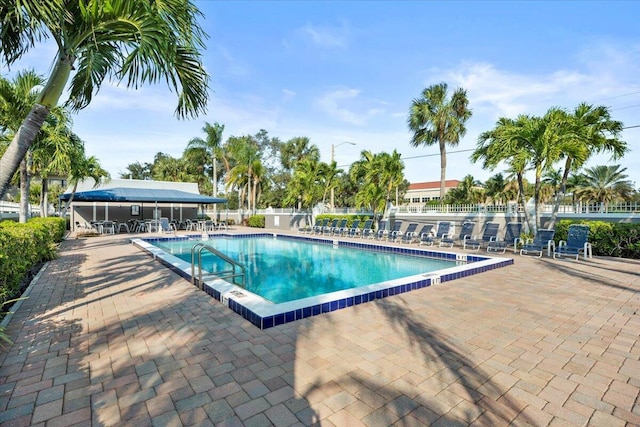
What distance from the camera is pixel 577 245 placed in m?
9.68

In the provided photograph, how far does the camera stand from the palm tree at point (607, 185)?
26167 millimetres

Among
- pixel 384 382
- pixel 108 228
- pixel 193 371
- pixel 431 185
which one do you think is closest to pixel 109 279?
pixel 193 371

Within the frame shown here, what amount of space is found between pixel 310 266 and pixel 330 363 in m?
7.05

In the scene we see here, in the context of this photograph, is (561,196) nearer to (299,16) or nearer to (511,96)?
(511,96)

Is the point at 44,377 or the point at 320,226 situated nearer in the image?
the point at 44,377

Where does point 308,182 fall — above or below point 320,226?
above

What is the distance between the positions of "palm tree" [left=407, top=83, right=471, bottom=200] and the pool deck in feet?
62.6

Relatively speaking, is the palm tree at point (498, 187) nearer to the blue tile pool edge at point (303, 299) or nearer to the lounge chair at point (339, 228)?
the lounge chair at point (339, 228)

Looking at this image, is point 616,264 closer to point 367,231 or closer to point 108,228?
point 367,231

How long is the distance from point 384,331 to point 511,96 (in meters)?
16.1

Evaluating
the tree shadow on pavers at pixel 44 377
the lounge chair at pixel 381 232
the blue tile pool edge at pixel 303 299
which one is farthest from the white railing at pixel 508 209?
the tree shadow on pavers at pixel 44 377

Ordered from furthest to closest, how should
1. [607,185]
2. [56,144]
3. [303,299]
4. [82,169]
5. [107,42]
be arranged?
[607,185], [82,169], [56,144], [303,299], [107,42]

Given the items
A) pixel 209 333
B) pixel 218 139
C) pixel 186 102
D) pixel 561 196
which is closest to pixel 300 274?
pixel 209 333

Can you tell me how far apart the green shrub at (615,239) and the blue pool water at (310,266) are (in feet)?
15.3
